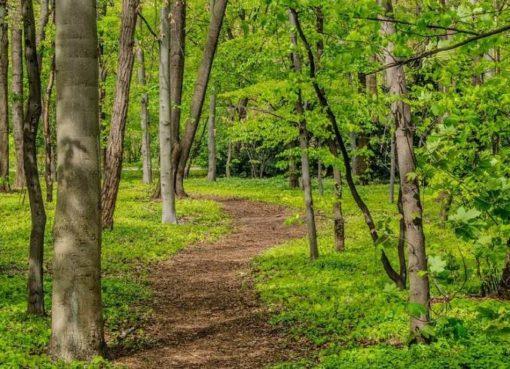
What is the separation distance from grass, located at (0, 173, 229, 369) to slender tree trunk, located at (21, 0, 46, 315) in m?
0.52

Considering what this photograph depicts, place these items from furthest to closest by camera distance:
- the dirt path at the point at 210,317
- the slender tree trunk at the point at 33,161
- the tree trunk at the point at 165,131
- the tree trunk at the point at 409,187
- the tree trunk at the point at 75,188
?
the tree trunk at the point at 165,131, the slender tree trunk at the point at 33,161, the dirt path at the point at 210,317, the tree trunk at the point at 75,188, the tree trunk at the point at 409,187

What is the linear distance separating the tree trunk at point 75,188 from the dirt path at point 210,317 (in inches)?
27.8

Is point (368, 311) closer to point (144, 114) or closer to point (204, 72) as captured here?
point (204, 72)

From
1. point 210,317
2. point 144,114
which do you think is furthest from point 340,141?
point 144,114

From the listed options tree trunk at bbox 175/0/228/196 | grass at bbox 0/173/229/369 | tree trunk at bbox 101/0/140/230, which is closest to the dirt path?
grass at bbox 0/173/229/369

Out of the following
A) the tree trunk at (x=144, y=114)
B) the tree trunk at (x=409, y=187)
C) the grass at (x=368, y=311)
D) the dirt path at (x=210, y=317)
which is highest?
the tree trunk at (x=144, y=114)

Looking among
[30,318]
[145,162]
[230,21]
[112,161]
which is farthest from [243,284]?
[230,21]

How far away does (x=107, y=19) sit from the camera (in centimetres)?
1584

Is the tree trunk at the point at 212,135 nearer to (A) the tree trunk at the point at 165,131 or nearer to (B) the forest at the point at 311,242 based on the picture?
(A) the tree trunk at the point at 165,131

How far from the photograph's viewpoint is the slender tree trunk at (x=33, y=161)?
7.21 meters

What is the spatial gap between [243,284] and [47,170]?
11.5 metres

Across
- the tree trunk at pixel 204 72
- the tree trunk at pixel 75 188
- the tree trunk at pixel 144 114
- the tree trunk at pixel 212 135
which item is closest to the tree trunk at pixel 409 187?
the tree trunk at pixel 75 188

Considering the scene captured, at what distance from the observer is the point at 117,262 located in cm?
1173

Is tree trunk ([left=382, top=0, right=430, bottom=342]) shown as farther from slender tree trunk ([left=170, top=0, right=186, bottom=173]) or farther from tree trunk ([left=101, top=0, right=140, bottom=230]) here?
slender tree trunk ([left=170, top=0, right=186, bottom=173])
